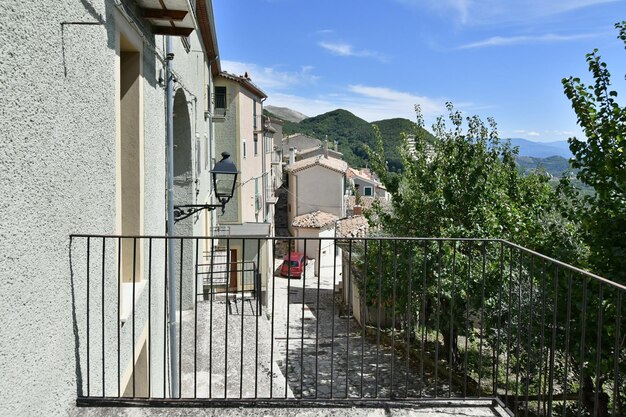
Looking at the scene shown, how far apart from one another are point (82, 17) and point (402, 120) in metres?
93.1

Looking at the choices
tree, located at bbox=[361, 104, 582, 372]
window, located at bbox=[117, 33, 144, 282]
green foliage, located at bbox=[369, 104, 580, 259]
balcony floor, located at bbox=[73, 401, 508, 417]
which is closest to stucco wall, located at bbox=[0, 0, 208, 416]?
balcony floor, located at bbox=[73, 401, 508, 417]

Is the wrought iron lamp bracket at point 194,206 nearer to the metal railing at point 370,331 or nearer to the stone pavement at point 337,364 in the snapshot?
the metal railing at point 370,331

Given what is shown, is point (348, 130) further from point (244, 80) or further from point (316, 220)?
point (244, 80)

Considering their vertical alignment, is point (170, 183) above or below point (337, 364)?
above

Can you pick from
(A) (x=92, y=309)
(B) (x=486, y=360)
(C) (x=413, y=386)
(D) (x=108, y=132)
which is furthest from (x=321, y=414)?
(C) (x=413, y=386)

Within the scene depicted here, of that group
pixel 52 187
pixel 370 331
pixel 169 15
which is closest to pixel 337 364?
pixel 370 331

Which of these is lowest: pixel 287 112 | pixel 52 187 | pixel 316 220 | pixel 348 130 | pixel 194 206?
pixel 316 220

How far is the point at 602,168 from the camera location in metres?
7.06

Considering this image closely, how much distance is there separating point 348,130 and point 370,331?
9094 centimetres

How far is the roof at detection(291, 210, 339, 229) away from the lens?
33.1 meters

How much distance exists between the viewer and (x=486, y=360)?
1162 centimetres

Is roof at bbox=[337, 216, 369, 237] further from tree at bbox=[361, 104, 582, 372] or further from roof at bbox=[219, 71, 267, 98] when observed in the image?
tree at bbox=[361, 104, 582, 372]

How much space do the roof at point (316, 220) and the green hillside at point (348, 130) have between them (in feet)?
166

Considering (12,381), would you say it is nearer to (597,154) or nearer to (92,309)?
(92,309)
